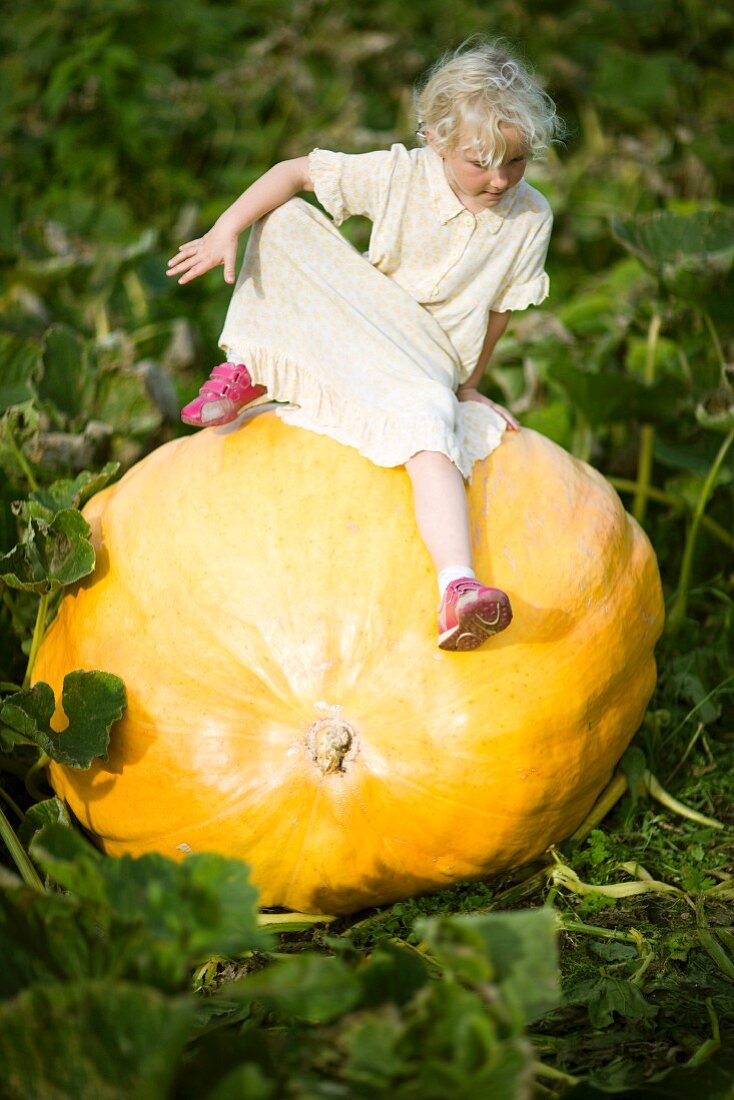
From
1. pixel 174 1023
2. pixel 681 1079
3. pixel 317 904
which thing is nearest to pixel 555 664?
pixel 317 904

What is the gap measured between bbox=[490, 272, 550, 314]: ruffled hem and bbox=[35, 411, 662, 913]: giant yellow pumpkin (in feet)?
1.07

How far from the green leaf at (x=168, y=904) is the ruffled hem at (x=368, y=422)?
0.92m

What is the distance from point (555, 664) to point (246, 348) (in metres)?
0.80

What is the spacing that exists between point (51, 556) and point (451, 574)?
73 centimetres

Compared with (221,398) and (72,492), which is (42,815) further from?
(221,398)

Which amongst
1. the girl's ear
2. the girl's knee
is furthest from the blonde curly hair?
the girl's knee

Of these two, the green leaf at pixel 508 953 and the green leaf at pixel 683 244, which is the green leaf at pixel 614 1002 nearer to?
the green leaf at pixel 508 953

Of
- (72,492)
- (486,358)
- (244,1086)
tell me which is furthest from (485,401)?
(244,1086)

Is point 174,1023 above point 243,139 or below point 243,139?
above

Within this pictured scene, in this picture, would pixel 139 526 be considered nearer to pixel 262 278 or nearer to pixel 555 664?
pixel 262 278

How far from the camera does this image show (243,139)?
5.48 meters

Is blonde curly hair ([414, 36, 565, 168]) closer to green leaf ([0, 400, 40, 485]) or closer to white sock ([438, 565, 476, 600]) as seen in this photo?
white sock ([438, 565, 476, 600])

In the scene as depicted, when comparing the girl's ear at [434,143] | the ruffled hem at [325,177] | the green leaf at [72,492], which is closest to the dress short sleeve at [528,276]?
the girl's ear at [434,143]

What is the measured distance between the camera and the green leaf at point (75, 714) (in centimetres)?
199
